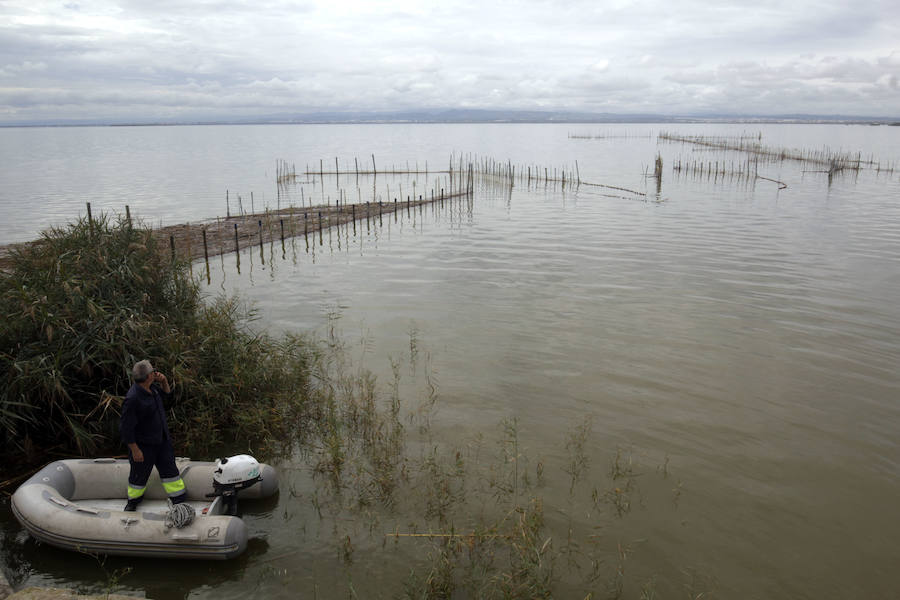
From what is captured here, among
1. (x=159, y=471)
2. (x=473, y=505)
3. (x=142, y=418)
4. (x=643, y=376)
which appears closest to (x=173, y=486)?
(x=159, y=471)

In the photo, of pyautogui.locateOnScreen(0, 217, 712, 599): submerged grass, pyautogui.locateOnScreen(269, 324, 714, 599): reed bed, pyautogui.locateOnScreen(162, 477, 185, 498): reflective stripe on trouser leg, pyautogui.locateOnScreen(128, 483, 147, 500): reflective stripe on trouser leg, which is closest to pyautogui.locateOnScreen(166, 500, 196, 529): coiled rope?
pyautogui.locateOnScreen(162, 477, 185, 498): reflective stripe on trouser leg

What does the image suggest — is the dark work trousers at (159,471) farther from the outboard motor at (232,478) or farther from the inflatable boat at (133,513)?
the outboard motor at (232,478)

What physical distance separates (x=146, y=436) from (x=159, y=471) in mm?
511

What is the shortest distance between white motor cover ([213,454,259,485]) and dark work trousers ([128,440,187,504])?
46cm

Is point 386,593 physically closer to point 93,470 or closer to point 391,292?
point 93,470

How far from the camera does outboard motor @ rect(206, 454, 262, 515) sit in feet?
22.6

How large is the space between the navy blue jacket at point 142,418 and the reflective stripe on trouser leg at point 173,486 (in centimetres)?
50

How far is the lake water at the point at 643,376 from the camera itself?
6.59 meters

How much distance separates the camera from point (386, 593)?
6188 millimetres

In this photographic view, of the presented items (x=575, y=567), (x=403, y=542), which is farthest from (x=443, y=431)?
(x=575, y=567)

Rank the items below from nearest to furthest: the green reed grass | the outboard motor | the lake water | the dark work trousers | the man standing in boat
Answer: the man standing in boat, the lake water, the dark work trousers, the outboard motor, the green reed grass

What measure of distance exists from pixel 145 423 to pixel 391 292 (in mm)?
10945

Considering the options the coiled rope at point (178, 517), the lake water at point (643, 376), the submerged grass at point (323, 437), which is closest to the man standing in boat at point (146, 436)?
the coiled rope at point (178, 517)

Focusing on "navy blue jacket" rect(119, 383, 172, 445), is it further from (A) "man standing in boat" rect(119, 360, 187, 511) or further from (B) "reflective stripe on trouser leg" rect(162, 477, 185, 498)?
(B) "reflective stripe on trouser leg" rect(162, 477, 185, 498)
